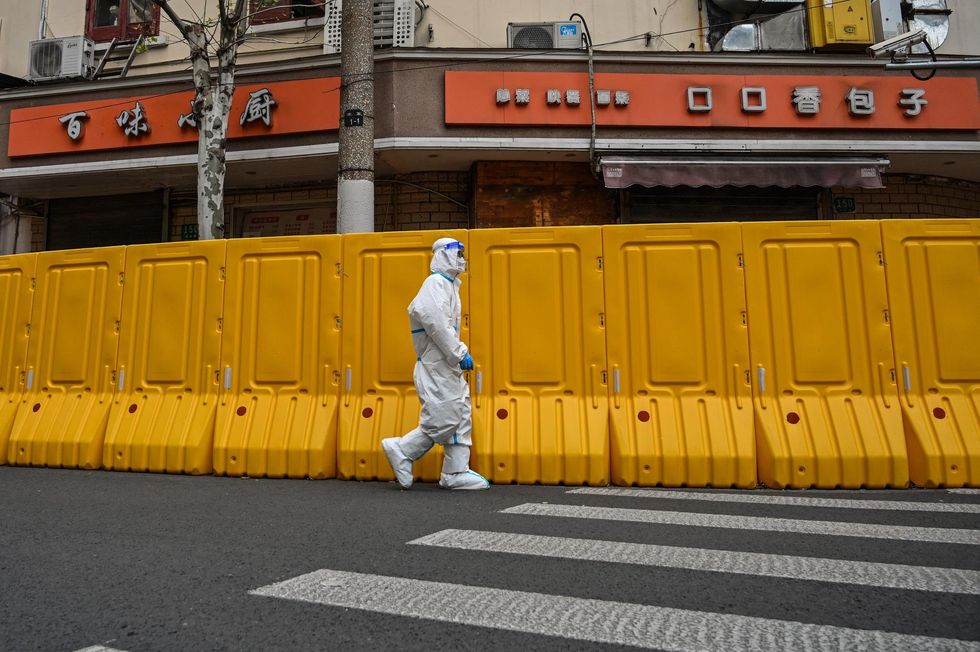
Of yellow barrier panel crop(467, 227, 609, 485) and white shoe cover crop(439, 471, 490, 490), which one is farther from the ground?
yellow barrier panel crop(467, 227, 609, 485)

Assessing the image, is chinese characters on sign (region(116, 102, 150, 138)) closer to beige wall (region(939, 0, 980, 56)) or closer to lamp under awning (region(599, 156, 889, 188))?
lamp under awning (region(599, 156, 889, 188))

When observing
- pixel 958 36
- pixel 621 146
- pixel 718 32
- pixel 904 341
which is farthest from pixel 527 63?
pixel 958 36

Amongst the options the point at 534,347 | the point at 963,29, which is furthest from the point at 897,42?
the point at 534,347

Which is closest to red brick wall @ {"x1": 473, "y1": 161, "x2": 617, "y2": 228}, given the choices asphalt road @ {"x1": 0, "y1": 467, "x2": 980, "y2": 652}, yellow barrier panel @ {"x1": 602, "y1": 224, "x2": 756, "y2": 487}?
yellow barrier panel @ {"x1": 602, "y1": 224, "x2": 756, "y2": 487}

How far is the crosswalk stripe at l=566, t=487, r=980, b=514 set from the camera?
4473 millimetres

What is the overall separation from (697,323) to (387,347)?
283cm

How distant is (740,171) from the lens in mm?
10250

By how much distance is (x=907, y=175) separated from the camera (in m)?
11.8

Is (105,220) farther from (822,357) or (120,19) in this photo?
(822,357)

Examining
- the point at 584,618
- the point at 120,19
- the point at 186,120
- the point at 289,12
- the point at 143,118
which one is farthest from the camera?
the point at 120,19

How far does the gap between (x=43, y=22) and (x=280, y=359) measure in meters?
11.4

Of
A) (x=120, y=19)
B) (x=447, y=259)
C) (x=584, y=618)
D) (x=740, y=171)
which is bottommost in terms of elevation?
(x=584, y=618)

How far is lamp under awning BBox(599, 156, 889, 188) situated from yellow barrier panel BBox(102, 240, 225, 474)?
605cm

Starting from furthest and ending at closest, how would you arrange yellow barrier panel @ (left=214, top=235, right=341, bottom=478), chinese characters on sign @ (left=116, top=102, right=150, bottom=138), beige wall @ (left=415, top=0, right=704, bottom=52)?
beige wall @ (left=415, top=0, right=704, bottom=52)
chinese characters on sign @ (left=116, top=102, right=150, bottom=138)
yellow barrier panel @ (left=214, top=235, right=341, bottom=478)
